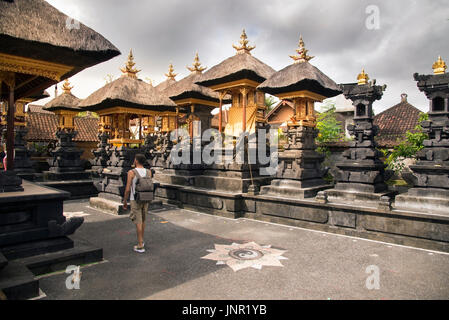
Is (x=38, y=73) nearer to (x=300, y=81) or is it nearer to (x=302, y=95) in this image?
(x=300, y=81)

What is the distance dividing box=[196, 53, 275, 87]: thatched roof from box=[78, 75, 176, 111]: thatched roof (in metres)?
1.90

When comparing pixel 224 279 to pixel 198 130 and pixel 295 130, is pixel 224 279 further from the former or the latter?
pixel 198 130

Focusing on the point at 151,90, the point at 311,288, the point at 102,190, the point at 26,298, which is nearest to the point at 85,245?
the point at 26,298

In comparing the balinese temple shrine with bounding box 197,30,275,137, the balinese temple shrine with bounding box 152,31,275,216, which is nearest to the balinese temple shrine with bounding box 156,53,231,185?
the balinese temple shrine with bounding box 152,31,275,216

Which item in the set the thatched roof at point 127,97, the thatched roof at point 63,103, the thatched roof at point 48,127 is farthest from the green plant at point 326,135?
the thatched roof at point 48,127

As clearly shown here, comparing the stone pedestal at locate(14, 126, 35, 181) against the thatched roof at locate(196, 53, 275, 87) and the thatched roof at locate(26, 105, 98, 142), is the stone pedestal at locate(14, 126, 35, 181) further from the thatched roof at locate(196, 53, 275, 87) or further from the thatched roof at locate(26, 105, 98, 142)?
the thatched roof at locate(196, 53, 275, 87)

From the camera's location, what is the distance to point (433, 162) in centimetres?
727

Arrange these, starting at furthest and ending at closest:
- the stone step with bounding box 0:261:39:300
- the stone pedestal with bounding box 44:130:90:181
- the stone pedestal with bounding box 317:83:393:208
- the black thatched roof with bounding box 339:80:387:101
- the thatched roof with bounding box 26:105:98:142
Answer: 1. the thatched roof with bounding box 26:105:98:142
2. the stone pedestal with bounding box 44:130:90:181
3. the black thatched roof with bounding box 339:80:387:101
4. the stone pedestal with bounding box 317:83:393:208
5. the stone step with bounding box 0:261:39:300

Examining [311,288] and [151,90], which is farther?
[151,90]

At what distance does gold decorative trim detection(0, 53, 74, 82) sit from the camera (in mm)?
5340

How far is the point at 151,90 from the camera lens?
1087 cm

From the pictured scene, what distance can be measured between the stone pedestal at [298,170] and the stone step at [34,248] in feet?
20.2

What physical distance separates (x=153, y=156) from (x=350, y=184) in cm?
1125

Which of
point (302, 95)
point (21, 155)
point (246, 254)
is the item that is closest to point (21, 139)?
point (21, 155)
